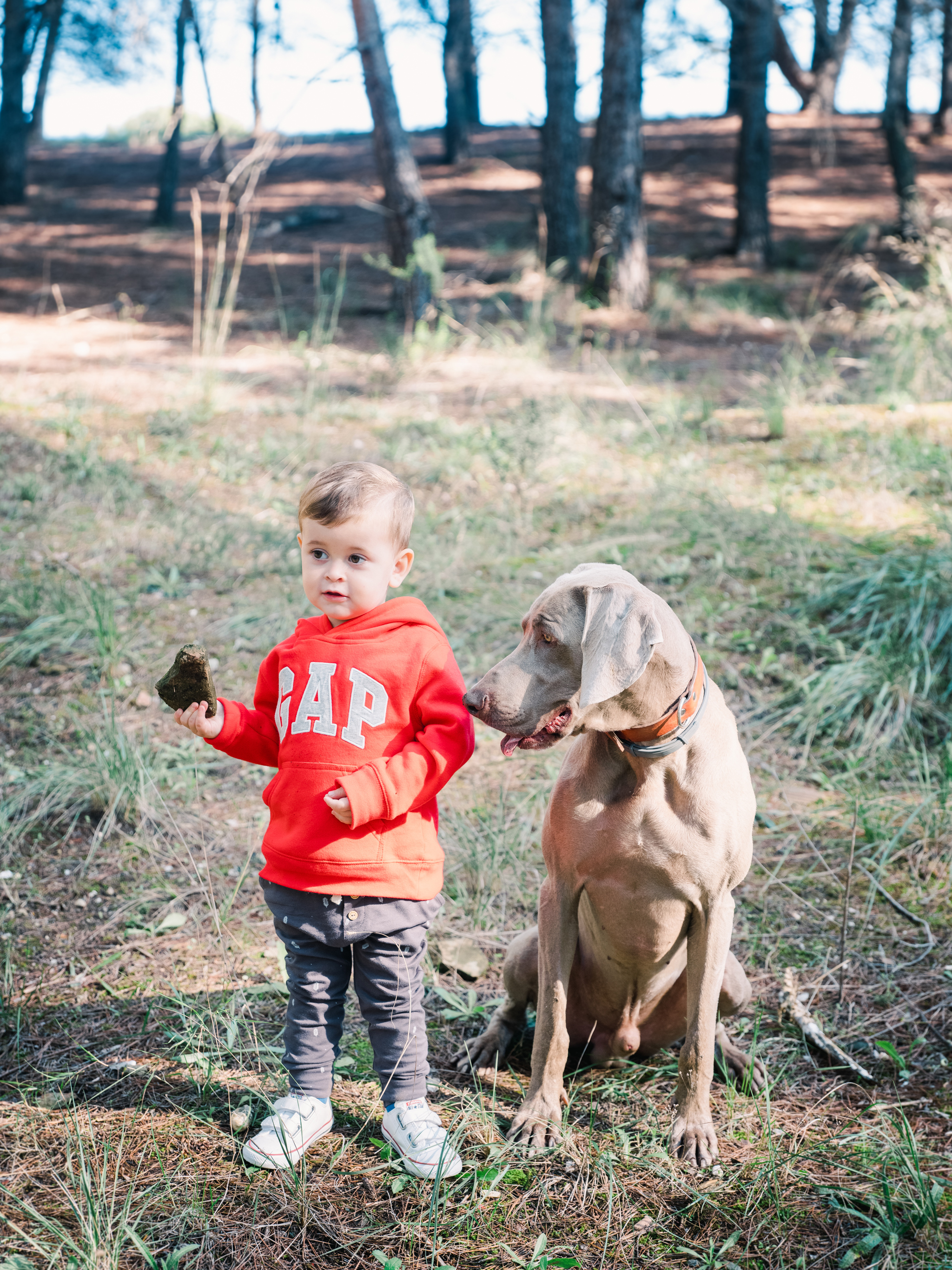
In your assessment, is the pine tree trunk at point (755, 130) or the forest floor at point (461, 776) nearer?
the forest floor at point (461, 776)

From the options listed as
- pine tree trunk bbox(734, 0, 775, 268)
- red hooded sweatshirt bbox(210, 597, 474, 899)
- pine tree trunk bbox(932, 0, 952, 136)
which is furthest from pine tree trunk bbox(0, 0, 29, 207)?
red hooded sweatshirt bbox(210, 597, 474, 899)

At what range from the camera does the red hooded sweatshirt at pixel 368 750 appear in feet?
6.42

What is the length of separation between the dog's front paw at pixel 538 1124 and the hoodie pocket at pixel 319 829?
727 mm

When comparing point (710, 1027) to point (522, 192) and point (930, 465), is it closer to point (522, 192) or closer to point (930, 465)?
point (930, 465)

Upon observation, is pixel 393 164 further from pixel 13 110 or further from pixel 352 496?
pixel 13 110

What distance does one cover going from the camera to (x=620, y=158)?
9.01m

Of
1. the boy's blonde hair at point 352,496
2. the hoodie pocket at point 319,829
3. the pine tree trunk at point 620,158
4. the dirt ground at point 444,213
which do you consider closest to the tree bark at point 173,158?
the dirt ground at point 444,213

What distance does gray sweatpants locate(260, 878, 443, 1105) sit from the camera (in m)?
1.99

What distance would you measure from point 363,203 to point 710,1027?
21.7ft

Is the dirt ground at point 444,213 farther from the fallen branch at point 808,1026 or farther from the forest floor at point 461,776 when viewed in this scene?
the fallen branch at point 808,1026

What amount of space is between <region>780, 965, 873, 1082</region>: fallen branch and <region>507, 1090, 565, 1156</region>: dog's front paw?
0.77 m

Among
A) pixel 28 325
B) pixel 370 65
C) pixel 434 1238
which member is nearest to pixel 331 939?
pixel 434 1238

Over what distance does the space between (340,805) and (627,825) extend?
23.5 inches

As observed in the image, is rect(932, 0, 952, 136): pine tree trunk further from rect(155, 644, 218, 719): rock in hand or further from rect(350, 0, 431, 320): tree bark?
rect(155, 644, 218, 719): rock in hand
